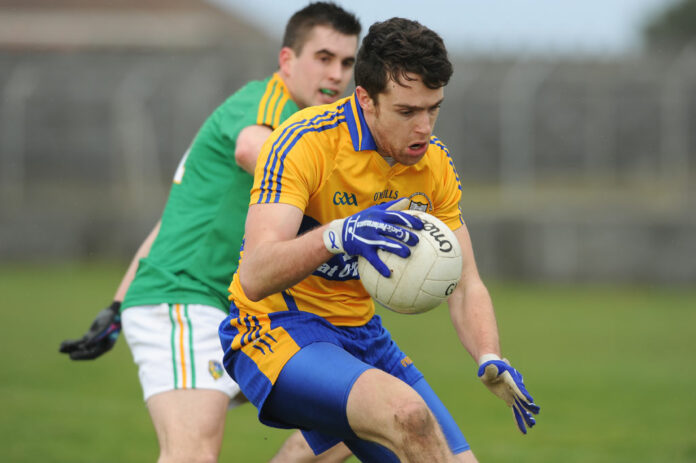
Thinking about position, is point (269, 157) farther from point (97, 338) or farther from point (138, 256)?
point (97, 338)

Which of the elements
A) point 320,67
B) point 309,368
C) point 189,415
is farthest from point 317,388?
point 320,67

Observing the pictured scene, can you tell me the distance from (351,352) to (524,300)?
42.5 ft

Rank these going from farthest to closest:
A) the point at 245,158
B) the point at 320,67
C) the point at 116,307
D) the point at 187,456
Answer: the point at 116,307 → the point at 320,67 → the point at 245,158 → the point at 187,456

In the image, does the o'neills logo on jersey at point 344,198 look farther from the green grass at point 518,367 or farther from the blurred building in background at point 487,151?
the blurred building in background at point 487,151

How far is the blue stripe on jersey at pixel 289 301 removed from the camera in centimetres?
418

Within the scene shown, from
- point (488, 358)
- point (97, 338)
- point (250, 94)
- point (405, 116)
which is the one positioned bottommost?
point (97, 338)

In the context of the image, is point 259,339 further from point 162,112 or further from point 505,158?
point 162,112

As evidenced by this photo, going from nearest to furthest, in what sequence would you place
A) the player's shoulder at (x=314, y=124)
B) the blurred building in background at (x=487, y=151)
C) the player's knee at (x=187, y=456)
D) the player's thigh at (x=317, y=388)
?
the player's thigh at (x=317, y=388) → the player's shoulder at (x=314, y=124) → the player's knee at (x=187, y=456) → the blurred building in background at (x=487, y=151)

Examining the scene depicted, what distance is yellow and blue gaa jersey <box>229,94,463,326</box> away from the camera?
155 inches

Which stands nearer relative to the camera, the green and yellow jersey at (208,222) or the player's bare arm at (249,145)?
the player's bare arm at (249,145)

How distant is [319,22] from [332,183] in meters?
1.82

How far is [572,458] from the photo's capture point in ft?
25.1

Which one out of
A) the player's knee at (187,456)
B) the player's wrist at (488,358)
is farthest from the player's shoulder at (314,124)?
the player's knee at (187,456)

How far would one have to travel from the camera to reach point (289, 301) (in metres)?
4.20
